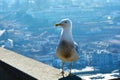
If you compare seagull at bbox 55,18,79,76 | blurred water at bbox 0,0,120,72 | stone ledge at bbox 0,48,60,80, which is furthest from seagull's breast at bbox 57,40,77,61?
blurred water at bbox 0,0,120,72

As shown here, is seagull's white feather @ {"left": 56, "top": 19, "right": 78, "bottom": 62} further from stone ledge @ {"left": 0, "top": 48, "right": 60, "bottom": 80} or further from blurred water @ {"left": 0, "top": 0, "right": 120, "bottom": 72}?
blurred water @ {"left": 0, "top": 0, "right": 120, "bottom": 72}

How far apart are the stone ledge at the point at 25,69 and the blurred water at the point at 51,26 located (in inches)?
531

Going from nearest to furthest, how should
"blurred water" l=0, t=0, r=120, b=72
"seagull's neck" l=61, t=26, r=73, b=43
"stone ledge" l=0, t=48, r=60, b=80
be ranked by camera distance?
"stone ledge" l=0, t=48, r=60, b=80, "seagull's neck" l=61, t=26, r=73, b=43, "blurred water" l=0, t=0, r=120, b=72

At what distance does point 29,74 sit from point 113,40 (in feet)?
87.8

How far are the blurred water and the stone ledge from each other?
1349 centimetres

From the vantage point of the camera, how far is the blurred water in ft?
79.8

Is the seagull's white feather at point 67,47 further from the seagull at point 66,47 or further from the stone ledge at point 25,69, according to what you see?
the stone ledge at point 25,69

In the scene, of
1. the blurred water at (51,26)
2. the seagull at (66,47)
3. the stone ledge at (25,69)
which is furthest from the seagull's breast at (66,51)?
the blurred water at (51,26)

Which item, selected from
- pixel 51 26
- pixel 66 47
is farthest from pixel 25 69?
pixel 51 26

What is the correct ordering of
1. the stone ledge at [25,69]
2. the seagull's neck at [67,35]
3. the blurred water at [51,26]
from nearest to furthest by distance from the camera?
the stone ledge at [25,69]
the seagull's neck at [67,35]
the blurred water at [51,26]

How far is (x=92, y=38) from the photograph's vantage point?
30828mm

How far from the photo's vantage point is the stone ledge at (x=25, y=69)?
3.27 m

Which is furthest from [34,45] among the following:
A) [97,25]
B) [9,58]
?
[9,58]

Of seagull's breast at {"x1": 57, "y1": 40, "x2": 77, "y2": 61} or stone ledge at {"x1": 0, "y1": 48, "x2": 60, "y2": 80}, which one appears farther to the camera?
seagull's breast at {"x1": 57, "y1": 40, "x2": 77, "y2": 61}
